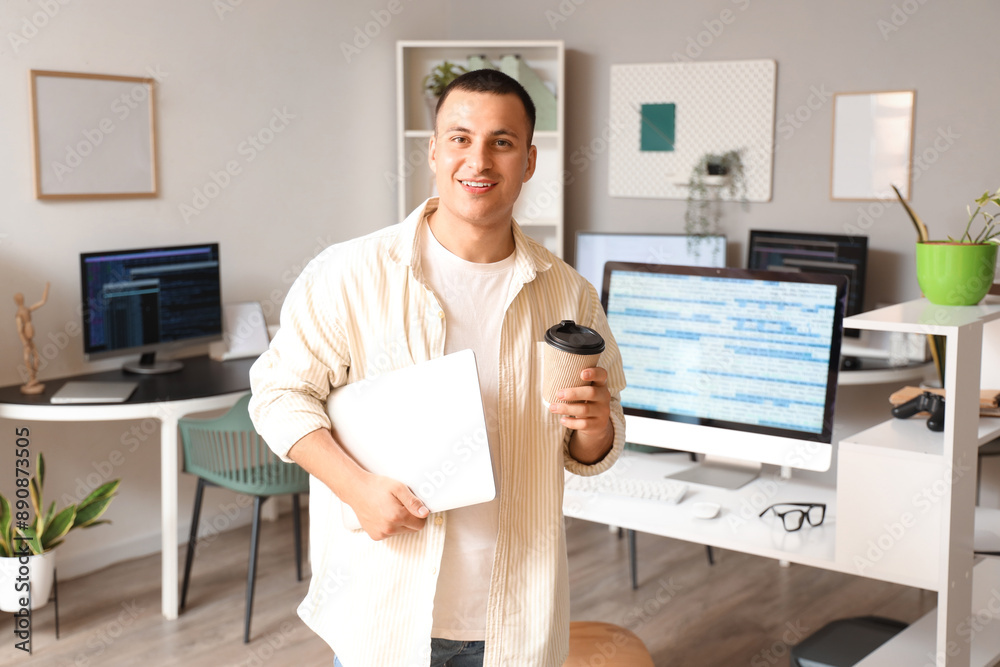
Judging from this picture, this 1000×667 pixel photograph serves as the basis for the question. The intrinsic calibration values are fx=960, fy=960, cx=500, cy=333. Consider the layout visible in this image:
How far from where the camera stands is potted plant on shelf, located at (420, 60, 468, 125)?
15.5 ft

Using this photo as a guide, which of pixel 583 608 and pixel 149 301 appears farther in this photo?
pixel 149 301

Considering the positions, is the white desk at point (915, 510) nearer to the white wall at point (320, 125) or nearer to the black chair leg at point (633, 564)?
the black chair leg at point (633, 564)

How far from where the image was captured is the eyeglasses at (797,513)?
2.21 metres

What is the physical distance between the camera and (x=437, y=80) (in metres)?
4.73

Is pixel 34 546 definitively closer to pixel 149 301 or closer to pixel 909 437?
pixel 149 301

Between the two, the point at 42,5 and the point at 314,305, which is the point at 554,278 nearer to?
the point at 314,305

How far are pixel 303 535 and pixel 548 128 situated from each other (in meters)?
2.29

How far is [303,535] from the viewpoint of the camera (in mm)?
4352

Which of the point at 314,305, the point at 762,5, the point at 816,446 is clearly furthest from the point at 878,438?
the point at 762,5

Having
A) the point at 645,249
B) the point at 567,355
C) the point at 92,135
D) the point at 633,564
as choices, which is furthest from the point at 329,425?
the point at 645,249

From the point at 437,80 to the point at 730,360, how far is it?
9.34ft

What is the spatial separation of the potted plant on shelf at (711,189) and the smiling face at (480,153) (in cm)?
322

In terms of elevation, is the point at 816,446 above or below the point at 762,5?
below

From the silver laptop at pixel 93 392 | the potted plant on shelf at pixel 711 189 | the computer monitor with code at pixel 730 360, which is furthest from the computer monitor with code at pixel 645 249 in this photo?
the silver laptop at pixel 93 392
